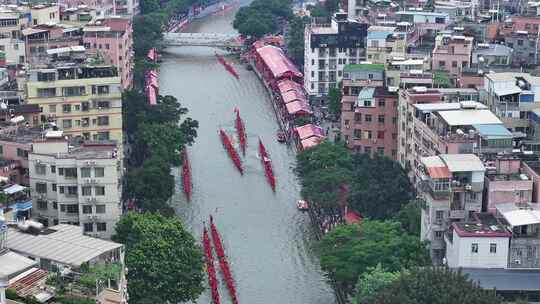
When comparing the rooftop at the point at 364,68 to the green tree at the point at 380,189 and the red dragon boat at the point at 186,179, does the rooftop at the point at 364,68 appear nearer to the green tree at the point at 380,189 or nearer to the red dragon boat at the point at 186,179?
the green tree at the point at 380,189

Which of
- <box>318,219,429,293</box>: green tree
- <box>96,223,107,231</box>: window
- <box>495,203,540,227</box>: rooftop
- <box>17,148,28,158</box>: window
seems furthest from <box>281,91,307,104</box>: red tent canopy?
<box>495,203,540,227</box>: rooftop

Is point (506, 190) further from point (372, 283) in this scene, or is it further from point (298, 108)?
point (298, 108)

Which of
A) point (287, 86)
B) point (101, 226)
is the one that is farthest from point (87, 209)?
point (287, 86)

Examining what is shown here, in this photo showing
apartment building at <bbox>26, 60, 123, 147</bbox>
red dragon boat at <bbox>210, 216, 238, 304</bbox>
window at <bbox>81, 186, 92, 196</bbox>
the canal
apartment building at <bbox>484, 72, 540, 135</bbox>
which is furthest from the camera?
apartment building at <bbox>26, 60, 123, 147</bbox>

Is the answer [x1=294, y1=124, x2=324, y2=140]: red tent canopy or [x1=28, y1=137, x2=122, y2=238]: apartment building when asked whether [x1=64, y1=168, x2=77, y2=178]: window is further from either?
[x1=294, y1=124, x2=324, y2=140]: red tent canopy

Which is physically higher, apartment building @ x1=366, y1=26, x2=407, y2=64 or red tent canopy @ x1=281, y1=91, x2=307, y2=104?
apartment building @ x1=366, y1=26, x2=407, y2=64

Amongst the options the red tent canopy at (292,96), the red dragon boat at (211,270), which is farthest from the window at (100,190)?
the red tent canopy at (292,96)
